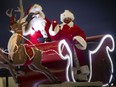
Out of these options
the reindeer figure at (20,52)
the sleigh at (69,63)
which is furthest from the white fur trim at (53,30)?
the reindeer figure at (20,52)

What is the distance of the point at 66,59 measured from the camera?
2.97 metres

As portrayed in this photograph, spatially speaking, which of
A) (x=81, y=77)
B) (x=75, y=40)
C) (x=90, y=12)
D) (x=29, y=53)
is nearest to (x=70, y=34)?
(x=75, y=40)

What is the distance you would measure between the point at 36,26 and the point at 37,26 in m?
0.01

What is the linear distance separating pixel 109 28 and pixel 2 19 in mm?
1330

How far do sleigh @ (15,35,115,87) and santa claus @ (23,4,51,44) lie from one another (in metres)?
0.18

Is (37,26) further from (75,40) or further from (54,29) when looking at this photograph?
(75,40)

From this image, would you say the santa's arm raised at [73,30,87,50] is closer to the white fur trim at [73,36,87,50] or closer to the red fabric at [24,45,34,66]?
the white fur trim at [73,36,87,50]

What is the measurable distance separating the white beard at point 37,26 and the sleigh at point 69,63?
17 centimetres

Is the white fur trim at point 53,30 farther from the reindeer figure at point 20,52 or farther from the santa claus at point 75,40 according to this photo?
the reindeer figure at point 20,52

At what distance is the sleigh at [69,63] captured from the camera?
9.74ft

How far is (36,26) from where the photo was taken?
3.13m

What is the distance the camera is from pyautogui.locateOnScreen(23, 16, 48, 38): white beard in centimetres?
298

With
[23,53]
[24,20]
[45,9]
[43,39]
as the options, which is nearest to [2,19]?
[45,9]

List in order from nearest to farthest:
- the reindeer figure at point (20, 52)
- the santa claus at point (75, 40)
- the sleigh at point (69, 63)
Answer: the reindeer figure at point (20, 52), the sleigh at point (69, 63), the santa claus at point (75, 40)
